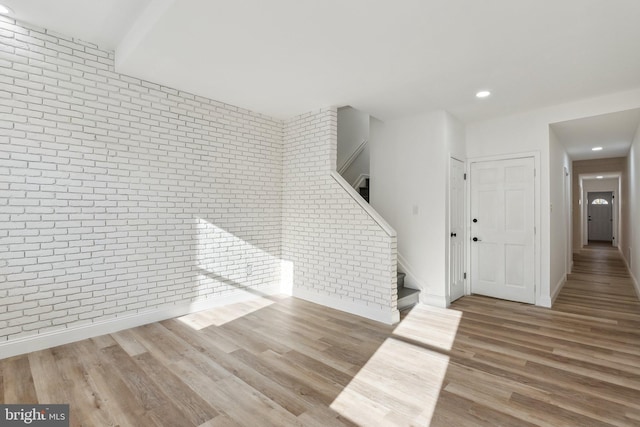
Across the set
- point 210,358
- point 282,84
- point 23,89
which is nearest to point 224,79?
point 282,84

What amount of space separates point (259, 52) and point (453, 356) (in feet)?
11.1

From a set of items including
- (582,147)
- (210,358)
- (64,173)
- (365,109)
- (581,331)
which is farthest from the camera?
(582,147)

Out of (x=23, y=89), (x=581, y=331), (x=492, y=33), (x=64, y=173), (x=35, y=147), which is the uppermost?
(x=492, y=33)

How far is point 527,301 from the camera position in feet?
15.0

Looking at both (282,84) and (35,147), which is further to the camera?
(282,84)

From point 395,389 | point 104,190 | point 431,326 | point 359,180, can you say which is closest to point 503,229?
point 431,326

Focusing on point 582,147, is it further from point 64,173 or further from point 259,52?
point 64,173

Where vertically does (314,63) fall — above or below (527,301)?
above

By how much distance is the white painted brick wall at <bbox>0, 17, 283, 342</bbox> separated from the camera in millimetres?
2844

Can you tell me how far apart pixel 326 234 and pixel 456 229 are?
2.03 metres

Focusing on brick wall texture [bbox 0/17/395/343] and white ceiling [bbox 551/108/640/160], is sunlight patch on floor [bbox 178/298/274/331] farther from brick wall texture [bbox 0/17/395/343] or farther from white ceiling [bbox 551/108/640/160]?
white ceiling [bbox 551/108/640/160]

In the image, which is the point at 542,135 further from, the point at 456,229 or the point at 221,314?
the point at 221,314

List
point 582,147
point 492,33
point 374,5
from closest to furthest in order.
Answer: point 374,5, point 492,33, point 582,147

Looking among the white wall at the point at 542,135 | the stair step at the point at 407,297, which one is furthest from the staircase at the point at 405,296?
the white wall at the point at 542,135
